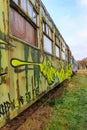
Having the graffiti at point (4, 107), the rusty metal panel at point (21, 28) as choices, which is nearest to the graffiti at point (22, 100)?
the graffiti at point (4, 107)

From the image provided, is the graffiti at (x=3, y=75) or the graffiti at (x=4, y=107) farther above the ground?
the graffiti at (x=3, y=75)

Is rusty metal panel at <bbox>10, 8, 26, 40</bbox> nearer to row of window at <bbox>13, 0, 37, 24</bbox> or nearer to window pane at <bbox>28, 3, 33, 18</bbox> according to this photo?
row of window at <bbox>13, 0, 37, 24</bbox>

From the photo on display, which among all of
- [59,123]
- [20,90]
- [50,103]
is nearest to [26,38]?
[20,90]

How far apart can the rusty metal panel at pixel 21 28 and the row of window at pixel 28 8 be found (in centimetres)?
18

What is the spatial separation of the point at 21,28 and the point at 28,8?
586mm

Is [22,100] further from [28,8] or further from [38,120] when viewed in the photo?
[38,120]

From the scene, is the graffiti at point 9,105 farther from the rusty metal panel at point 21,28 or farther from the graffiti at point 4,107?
the rusty metal panel at point 21,28

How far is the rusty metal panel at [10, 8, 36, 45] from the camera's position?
169 inches

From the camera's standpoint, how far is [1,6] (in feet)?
11.9

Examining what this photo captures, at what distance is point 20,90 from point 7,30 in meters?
1.06

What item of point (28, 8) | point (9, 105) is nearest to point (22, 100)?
point (9, 105)

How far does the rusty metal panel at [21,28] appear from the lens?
14.1 ft

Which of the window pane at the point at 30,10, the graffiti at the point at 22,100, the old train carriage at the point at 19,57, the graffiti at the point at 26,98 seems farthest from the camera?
the window pane at the point at 30,10

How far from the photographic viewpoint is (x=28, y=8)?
17.0 feet
